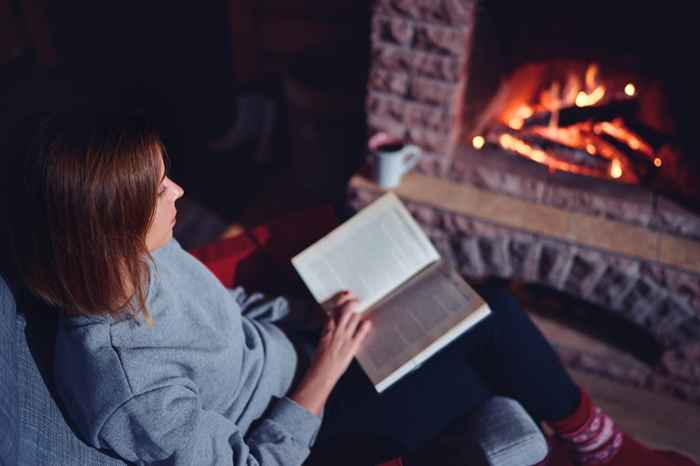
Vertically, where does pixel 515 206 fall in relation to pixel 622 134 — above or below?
below

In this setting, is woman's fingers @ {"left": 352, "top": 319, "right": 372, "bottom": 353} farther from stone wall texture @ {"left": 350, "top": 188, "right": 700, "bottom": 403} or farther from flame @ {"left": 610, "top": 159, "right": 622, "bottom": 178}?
flame @ {"left": 610, "top": 159, "right": 622, "bottom": 178}

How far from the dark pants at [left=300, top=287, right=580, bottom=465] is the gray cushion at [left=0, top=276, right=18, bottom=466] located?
525mm

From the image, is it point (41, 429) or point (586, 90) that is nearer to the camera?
point (41, 429)

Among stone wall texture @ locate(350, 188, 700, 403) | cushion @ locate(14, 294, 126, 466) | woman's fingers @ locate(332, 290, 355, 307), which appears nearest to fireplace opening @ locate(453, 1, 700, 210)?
stone wall texture @ locate(350, 188, 700, 403)

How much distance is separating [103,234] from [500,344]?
80 centimetres

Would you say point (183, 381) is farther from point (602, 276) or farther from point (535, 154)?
point (535, 154)

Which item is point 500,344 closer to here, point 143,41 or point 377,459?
point 377,459

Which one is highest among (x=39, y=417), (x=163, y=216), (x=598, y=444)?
(x=163, y=216)

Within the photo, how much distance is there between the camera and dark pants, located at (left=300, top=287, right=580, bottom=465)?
1.09 m

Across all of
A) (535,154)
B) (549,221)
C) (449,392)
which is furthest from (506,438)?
(535,154)

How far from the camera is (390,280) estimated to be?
119cm

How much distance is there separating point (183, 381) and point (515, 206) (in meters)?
1.00

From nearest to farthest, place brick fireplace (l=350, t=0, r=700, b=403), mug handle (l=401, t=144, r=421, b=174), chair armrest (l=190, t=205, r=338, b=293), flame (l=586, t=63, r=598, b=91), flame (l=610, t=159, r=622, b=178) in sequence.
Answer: chair armrest (l=190, t=205, r=338, b=293) → brick fireplace (l=350, t=0, r=700, b=403) → mug handle (l=401, t=144, r=421, b=174) → flame (l=610, t=159, r=622, b=178) → flame (l=586, t=63, r=598, b=91)

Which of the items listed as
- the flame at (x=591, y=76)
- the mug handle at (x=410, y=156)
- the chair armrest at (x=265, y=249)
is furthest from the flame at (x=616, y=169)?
the chair armrest at (x=265, y=249)
